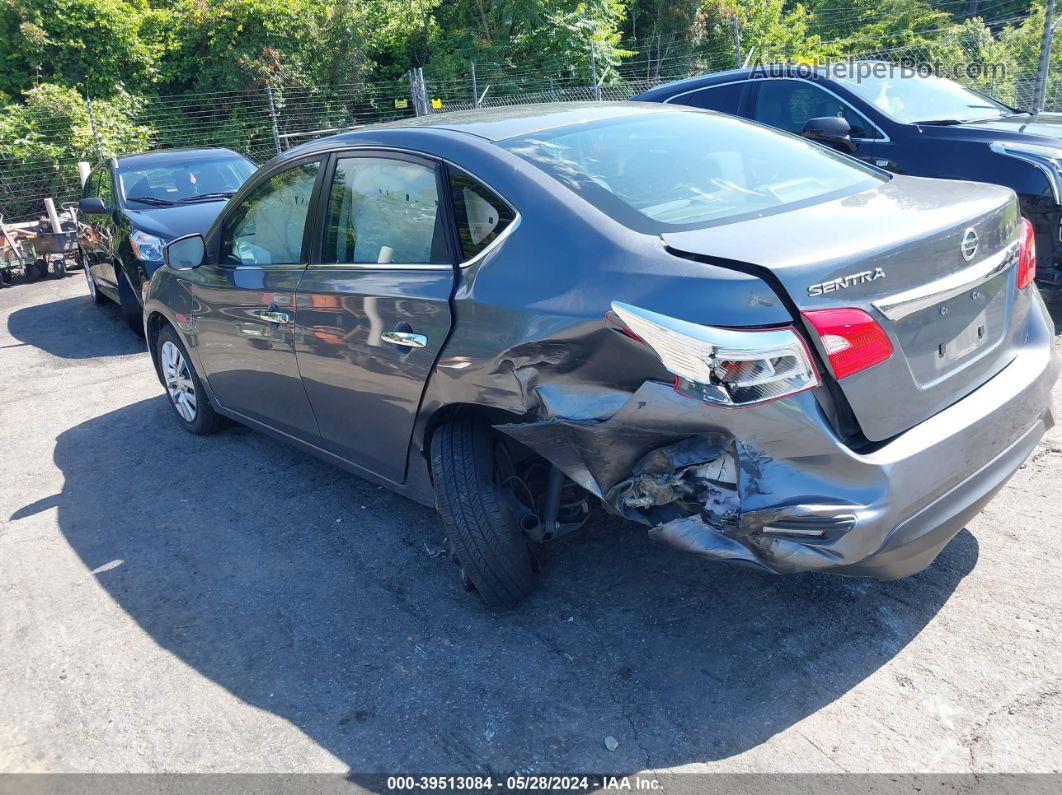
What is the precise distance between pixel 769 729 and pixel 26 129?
1694cm

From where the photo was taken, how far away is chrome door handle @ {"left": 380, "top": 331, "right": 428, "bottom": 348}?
3.10 meters

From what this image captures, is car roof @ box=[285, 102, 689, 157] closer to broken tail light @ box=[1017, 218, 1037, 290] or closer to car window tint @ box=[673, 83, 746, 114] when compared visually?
broken tail light @ box=[1017, 218, 1037, 290]

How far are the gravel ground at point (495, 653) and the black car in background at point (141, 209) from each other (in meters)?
3.76

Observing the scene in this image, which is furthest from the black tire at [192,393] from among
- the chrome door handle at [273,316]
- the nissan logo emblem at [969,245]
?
the nissan logo emblem at [969,245]

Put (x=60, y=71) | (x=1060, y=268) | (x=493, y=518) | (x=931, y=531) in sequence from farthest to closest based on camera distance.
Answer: (x=60, y=71) → (x=1060, y=268) → (x=493, y=518) → (x=931, y=531)

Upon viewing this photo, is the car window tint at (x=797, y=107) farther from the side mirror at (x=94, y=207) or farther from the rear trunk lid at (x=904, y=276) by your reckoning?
the side mirror at (x=94, y=207)

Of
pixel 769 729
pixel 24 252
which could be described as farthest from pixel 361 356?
pixel 24 252

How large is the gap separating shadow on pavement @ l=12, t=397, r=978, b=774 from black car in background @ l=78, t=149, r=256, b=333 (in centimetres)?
381

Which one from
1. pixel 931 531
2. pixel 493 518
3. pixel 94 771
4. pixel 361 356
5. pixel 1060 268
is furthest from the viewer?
pixel 1060 268

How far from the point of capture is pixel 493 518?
3.00m

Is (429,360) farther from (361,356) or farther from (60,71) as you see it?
(60,71)

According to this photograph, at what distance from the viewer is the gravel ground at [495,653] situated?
2.55 m

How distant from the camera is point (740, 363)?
2.31 metres

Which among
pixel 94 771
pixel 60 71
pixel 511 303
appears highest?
pixel 60 71
